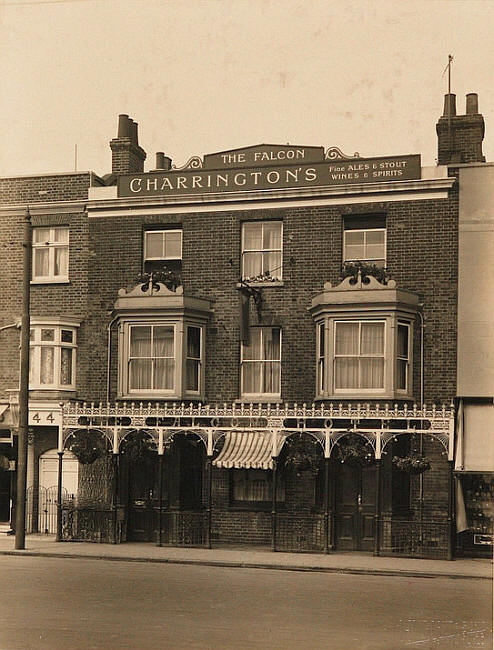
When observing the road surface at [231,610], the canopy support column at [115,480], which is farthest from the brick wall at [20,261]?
the road surface at [231,610]

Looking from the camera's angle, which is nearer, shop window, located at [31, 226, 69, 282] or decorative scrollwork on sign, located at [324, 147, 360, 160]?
decorative scrollwork on sign, located at [324, 147, 360, 160]

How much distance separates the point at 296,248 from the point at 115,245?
4.59 m

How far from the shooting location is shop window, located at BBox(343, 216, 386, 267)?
23.7 meters

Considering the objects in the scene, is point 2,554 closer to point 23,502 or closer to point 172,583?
point 23,502

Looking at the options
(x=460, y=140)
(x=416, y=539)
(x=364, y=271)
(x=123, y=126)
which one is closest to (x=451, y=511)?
(x=416, y=539)

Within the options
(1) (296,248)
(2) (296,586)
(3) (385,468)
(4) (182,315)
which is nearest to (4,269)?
(4) (182,315)

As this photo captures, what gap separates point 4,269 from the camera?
82.5ft

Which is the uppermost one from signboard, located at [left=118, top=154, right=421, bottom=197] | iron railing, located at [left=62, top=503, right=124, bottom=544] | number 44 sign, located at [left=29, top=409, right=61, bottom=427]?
signboard, located at [left=118, top=154, right=421, bottom=197]

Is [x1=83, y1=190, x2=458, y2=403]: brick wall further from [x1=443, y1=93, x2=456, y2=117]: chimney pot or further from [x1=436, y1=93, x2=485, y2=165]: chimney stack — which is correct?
[x1=443, y1=93, x2=456, y2=117]: chimney pot

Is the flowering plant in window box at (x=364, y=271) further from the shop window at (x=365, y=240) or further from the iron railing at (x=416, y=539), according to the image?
the iron railing at (x=416, y=539)

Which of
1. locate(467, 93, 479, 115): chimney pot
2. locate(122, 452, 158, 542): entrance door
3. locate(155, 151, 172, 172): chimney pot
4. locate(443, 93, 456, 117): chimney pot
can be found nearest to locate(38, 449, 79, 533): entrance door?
locate(122, 452, 158, 542): entrance door

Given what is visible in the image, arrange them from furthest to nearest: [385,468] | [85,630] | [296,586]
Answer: [385,468] < [296,586] < [85,630]

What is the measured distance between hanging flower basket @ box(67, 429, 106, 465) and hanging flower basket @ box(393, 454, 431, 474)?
6.96 metres

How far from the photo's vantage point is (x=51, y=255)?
25391 mm
